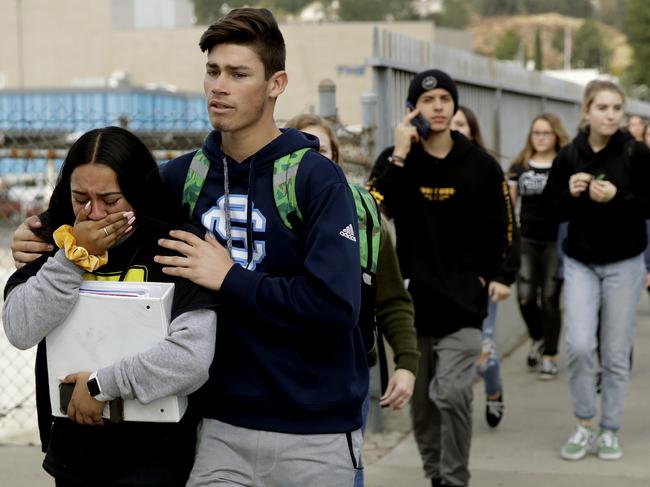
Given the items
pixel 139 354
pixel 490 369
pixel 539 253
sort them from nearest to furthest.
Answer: pixel 139 354 < pixel 490 369 < pixel 539 253

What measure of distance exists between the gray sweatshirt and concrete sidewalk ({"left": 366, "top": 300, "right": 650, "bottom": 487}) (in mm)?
3573

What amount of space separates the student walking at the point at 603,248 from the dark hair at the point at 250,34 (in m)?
3.74

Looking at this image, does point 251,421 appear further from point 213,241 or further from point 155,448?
point 213,241

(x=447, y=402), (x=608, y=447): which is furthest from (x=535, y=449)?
(x=447, y=402)

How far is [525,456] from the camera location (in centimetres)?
700

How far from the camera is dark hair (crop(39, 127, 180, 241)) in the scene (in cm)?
313

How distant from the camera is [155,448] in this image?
3.09 metres

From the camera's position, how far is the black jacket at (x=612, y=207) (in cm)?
659

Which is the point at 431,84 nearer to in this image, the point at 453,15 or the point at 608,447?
the point at 608,447

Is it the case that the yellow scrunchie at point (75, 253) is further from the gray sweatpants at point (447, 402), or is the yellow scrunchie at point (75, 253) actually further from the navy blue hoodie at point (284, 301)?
the gray sweatpants at point (447, 402)

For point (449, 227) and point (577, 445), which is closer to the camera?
point (449, 227)

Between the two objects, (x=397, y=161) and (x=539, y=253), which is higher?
(x=397, y=161)

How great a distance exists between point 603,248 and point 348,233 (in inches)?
149

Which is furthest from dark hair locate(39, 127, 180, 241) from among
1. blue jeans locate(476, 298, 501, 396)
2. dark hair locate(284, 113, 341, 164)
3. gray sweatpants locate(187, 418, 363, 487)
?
blue jeans locate(476, 298, 501, 396)
